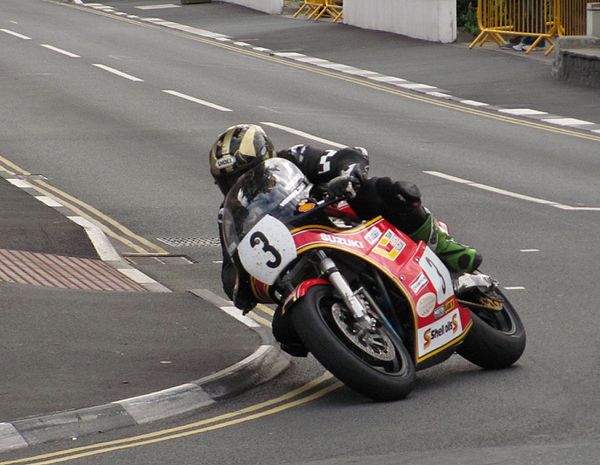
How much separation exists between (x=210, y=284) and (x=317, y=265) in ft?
15.0

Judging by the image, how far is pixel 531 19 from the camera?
109ft

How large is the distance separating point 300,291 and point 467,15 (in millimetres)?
29448

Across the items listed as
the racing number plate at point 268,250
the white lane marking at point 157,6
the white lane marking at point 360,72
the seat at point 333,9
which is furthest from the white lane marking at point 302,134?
the white lane marking at point 157,6

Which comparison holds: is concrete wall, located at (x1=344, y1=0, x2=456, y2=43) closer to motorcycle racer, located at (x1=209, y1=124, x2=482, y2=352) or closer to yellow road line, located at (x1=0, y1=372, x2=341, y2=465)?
motorcycle racer, located at (x1=209, y1=124, x2=482, y2=352)

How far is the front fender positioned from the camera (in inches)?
316

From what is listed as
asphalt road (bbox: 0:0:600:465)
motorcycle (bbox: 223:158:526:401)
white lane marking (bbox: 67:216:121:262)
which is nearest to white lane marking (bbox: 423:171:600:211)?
asphalt road (bbox: 0:0:600:465)

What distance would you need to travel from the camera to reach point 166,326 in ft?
34.2

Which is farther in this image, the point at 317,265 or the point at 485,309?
the point at 485,309

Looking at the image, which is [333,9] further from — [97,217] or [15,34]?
[97,217]

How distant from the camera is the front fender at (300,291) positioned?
26.3ft

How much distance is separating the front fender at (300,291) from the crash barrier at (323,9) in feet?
110

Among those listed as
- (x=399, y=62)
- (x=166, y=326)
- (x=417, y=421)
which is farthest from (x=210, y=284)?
(x=399, y=62)

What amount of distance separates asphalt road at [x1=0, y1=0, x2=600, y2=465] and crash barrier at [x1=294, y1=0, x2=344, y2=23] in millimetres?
4839

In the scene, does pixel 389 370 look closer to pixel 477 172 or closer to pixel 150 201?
pixel 150 201
